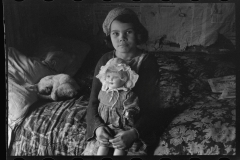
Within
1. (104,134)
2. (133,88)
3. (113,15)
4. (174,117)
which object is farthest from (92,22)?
(174,117)

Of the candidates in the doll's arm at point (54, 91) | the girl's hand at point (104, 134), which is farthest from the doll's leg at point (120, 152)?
the doll's arm at point (54, 91)

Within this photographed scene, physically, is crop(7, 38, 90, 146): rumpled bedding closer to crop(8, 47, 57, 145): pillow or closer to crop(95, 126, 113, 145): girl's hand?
crop(8, 47, 57, 145): pillow

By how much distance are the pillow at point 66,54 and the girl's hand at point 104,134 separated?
498 mm

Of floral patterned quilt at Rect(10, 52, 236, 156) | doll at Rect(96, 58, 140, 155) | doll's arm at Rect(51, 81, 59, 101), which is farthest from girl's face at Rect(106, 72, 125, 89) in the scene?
doll's arm at Rect(51, 81, 59, 101)

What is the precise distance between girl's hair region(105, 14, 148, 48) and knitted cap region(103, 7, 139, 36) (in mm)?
24

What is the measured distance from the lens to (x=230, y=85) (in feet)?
9.36

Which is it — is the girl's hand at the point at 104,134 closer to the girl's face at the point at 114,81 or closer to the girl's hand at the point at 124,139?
the girl's hand at the point at 124,139

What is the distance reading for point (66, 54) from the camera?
2.84 m

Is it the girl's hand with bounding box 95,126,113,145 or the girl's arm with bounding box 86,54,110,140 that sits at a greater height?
the girl's arm with bounding box 86,54,110,140

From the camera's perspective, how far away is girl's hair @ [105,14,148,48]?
2.79m

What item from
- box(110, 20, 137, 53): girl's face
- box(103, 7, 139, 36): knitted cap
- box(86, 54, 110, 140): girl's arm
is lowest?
box(86, 54, 110, 140): girl's arm

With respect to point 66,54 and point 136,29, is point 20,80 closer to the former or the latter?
point 66,54

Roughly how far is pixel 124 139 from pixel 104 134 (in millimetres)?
156

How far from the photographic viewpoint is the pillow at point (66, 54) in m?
2.83
